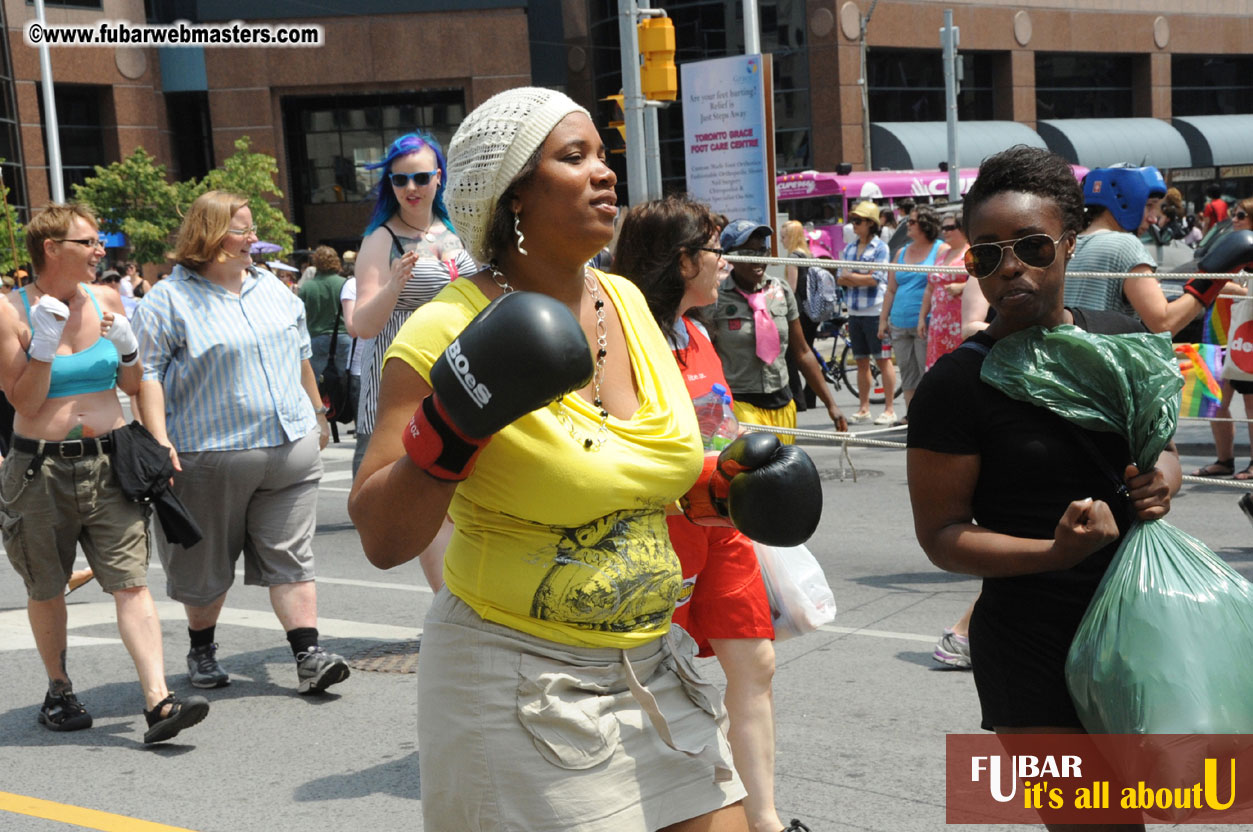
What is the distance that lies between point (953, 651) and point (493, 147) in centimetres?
370

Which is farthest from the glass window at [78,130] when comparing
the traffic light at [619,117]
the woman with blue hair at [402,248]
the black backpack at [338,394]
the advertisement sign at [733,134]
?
the woman with blue hair at [402,248]

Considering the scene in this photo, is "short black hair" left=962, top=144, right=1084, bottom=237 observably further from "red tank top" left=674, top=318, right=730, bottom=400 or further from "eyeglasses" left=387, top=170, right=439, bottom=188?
"eyeglasses" left=387, top=170, right=439, bottom=188

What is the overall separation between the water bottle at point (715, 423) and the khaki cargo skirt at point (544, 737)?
1.24m

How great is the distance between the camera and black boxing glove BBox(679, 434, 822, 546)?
2637mm

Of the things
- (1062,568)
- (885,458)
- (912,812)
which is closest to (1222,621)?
(1062,568)

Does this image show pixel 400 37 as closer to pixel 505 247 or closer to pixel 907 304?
pixel 907 304

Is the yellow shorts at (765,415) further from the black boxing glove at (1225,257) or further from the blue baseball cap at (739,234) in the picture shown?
the black boxing glove at (1225,257)

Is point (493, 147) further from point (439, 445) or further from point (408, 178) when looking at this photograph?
point (408, 178)

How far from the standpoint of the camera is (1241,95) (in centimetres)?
5428

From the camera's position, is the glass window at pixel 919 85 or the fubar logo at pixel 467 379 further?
the glass window at pixel 919 85

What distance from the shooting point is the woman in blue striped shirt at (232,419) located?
555cm

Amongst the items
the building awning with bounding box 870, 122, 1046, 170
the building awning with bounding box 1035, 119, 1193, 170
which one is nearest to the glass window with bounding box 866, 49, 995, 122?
the building awning with bounding box 870, 122, 1046, 170

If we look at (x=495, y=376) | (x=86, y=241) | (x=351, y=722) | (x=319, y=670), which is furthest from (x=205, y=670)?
(x=495, y=376)

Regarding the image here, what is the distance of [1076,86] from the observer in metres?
49.3
